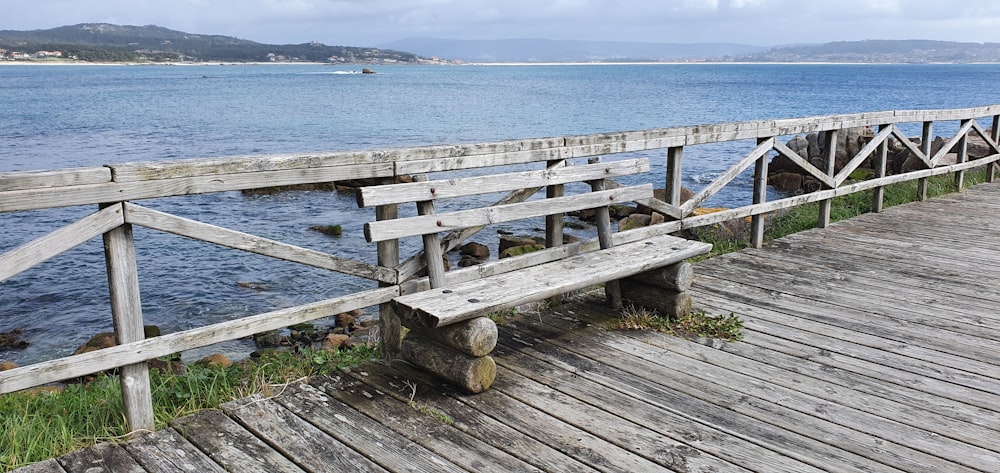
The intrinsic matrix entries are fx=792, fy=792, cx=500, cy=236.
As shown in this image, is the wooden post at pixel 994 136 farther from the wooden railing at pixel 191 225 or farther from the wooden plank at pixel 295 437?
the wooden plank at pixel 295 437

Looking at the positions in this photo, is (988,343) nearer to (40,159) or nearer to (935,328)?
(935,328)

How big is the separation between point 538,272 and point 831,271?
324 centimetres

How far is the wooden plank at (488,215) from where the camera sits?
416cm

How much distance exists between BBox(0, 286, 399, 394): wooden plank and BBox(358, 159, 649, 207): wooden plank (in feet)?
1.80

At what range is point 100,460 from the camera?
339 cm

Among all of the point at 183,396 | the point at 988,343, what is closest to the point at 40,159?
the point at 183,396

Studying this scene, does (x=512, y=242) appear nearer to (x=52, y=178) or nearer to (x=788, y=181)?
(x=788, y=181)

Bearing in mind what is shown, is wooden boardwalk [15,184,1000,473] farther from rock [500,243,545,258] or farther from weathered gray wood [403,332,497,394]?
rock [500,243,545,258]

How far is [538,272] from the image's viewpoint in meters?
4.81

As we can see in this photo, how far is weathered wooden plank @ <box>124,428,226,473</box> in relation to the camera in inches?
131

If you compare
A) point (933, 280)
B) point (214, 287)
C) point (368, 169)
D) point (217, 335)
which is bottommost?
point (214, 287)

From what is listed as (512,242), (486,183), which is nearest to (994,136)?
(512,242)

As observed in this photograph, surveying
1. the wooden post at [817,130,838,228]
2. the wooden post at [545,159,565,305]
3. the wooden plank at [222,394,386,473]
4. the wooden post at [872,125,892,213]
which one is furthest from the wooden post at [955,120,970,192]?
the wooden plank at [222,394,386,473]

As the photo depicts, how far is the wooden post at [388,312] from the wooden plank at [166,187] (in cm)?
21
